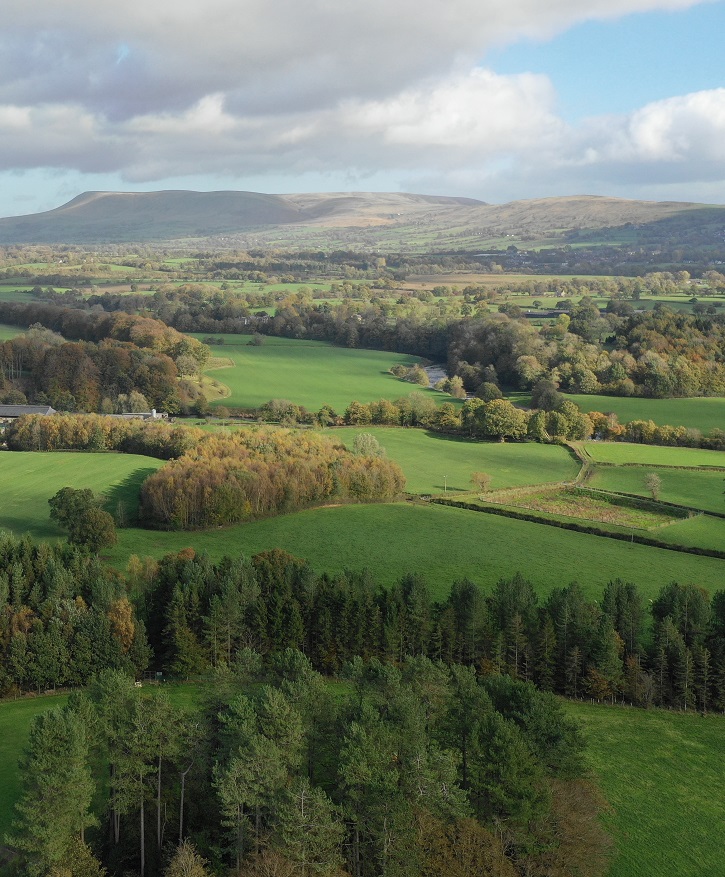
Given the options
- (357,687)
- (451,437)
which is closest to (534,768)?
(357,687)

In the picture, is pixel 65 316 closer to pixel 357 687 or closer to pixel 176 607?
pixel 176 607

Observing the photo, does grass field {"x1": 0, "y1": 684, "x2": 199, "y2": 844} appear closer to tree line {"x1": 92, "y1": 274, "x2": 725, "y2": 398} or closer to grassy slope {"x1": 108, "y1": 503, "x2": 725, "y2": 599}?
grassy slope {"x1": 108, "y1": 503, "x2": 725, "y2": 599}

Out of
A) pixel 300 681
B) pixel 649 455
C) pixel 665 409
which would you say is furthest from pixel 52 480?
pixel 665 409

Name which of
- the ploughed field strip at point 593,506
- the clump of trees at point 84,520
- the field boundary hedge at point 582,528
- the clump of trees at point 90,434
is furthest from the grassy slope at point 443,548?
the clump of trees at point 90,434

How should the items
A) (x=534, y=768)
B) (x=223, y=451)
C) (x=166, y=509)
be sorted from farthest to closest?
(x=223, y=451)
(x=166, y=509)
(x=534, y=768)

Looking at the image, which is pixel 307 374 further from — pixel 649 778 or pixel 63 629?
pixel 649 778

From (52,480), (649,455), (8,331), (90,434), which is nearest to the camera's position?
(52,480)
